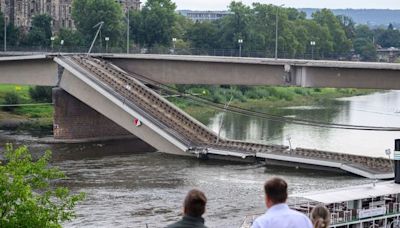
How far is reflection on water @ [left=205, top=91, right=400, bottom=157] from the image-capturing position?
63.1m

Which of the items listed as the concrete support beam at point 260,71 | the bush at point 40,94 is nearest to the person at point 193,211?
the concrete support beam at point 260,71

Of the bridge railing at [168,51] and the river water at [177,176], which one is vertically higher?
the bridge railing at [168,51]

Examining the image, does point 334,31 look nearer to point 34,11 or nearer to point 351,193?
point 34,11

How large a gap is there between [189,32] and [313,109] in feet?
118

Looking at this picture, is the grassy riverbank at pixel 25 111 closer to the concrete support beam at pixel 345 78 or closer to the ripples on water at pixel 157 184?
the ripples on water at pixel 157 184

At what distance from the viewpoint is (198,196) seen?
11.3 meters

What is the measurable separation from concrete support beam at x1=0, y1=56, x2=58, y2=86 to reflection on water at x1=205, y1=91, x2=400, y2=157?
1262 centimetres

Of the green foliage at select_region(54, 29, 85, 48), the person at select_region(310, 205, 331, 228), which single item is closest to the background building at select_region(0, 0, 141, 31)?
the green foliage at select_region(54, 29, 85, 48)

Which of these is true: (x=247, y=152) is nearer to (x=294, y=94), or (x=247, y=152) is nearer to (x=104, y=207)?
(x=104, y=207)

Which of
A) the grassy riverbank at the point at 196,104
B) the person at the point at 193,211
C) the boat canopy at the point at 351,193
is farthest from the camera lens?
the grassy riverbank at the point at 196,104

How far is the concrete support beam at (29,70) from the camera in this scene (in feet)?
224

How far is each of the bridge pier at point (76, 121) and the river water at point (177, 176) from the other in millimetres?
2010

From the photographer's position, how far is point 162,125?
59.2 meters

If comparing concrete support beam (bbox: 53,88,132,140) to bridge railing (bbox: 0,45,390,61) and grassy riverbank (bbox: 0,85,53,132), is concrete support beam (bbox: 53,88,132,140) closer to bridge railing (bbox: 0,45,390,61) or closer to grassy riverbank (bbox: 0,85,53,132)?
grassy riverbank (bbox: 0,85,53,132)
